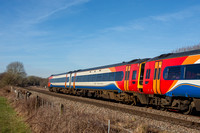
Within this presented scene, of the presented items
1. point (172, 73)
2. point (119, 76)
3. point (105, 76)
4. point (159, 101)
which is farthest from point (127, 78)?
point (172, 73)

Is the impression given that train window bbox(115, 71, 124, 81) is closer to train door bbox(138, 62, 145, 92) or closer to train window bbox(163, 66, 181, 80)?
train door bbox(138, 62, 145, 92)

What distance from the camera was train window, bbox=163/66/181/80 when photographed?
11719 mm

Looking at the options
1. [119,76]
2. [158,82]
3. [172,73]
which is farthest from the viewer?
[119,76]

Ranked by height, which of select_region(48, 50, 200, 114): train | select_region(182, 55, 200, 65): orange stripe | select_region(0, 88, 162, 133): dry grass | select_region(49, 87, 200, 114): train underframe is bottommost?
select_region(0, 88, 162, 133): dry grass

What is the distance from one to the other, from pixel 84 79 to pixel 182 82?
50.9 feet

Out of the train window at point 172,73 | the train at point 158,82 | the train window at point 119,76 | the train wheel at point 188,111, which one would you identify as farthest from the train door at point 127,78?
the train wheel at point 188,111

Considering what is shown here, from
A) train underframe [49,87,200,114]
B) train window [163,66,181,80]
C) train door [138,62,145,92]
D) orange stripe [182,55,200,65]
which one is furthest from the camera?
train door [138,62,145,92]

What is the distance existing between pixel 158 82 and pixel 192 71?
266 cm

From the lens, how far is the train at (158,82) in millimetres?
10922

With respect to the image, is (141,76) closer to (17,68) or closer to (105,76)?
(105,76)

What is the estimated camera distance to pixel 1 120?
12789 mm

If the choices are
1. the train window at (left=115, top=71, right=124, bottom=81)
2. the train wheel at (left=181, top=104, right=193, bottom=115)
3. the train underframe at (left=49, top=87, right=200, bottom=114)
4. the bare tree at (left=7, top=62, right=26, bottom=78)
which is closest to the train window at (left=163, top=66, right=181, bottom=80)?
the train underframe at (left=49, top=87, right=200, bottom=114)

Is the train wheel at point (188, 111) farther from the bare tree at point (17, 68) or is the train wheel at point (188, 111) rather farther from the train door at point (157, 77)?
the bare tree at point (17, 68)

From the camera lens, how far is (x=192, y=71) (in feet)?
35.4
